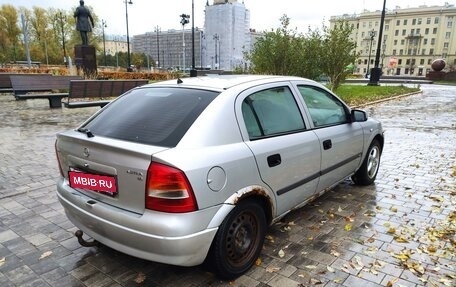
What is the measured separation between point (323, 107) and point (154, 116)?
2217 millimetres

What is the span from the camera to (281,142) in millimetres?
3166

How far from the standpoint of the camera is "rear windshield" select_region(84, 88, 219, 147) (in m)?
2.61

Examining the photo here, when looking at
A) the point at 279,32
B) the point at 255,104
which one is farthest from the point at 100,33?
the point at 255,104

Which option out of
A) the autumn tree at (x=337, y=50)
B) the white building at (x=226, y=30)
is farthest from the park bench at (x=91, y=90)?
the white building at (x=226, y=30)

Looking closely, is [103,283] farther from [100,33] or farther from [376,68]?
[100,33]

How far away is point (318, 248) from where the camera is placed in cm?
341

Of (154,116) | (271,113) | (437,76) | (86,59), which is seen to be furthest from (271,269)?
(437,76)

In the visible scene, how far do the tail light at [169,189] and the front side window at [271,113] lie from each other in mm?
835

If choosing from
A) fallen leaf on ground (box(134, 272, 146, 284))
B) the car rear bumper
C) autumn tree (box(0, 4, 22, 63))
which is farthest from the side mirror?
autumn tree (box(0, 4, 22, 63))

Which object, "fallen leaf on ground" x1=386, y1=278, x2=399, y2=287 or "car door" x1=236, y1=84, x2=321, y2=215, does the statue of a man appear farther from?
"fallen leaf on ground" x1=386, y1=278, x2=399, y2=287

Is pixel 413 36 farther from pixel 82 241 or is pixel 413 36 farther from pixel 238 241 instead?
pixel 82 241

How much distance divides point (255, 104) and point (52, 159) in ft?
16.4

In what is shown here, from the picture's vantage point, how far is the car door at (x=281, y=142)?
2.96m

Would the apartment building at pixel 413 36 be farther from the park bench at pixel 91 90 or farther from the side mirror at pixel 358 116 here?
the side mirror at pixel 358 116
